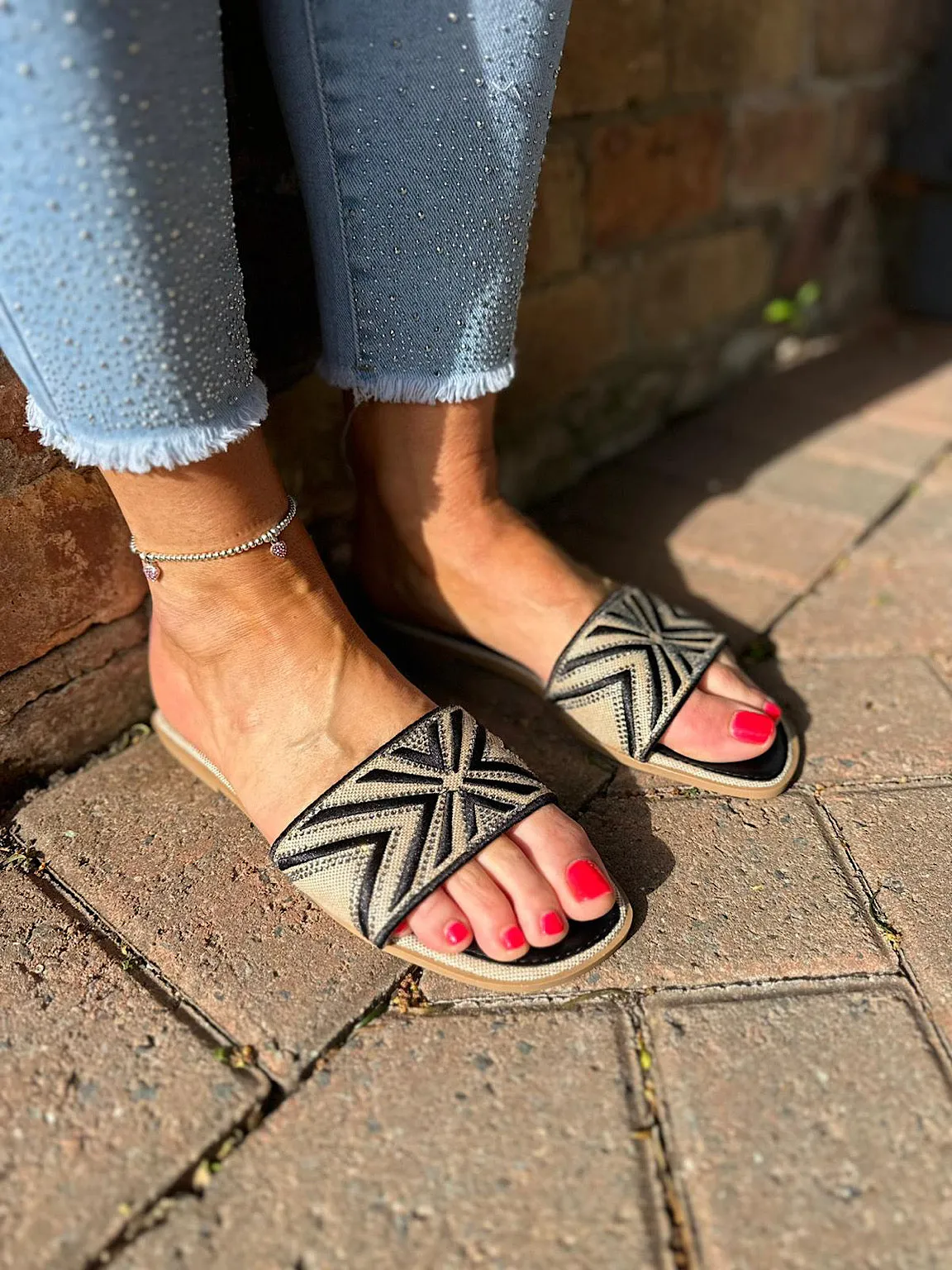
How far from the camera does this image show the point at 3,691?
3.41 feet

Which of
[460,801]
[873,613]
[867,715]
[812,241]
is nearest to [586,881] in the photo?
[460,801]

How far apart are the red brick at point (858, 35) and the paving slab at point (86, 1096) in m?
2.13

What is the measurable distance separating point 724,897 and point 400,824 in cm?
32

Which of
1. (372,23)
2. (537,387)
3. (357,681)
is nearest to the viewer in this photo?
(372,23)

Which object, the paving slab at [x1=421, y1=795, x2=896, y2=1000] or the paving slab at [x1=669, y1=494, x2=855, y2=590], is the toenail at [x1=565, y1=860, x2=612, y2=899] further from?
the paving slab at [x1=669, y1=494, x2=855, y2=590]

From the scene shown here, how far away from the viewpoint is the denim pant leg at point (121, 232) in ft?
2.13

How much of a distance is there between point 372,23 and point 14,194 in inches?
14.2

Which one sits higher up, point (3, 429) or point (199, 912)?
point (3, 429)

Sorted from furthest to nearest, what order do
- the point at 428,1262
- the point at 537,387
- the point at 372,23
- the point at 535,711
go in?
the point at 537,387, the point at 535,711, the point at 372,23, the point at 428,1262

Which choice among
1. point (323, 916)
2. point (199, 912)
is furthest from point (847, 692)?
point (199, 912)

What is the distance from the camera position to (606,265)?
169cm

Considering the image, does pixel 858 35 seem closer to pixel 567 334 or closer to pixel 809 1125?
pixel 567 334

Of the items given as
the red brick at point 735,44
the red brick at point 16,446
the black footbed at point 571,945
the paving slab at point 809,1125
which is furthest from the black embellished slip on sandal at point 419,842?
the red brick at point 735,44

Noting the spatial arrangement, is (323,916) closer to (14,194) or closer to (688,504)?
(14,194)
